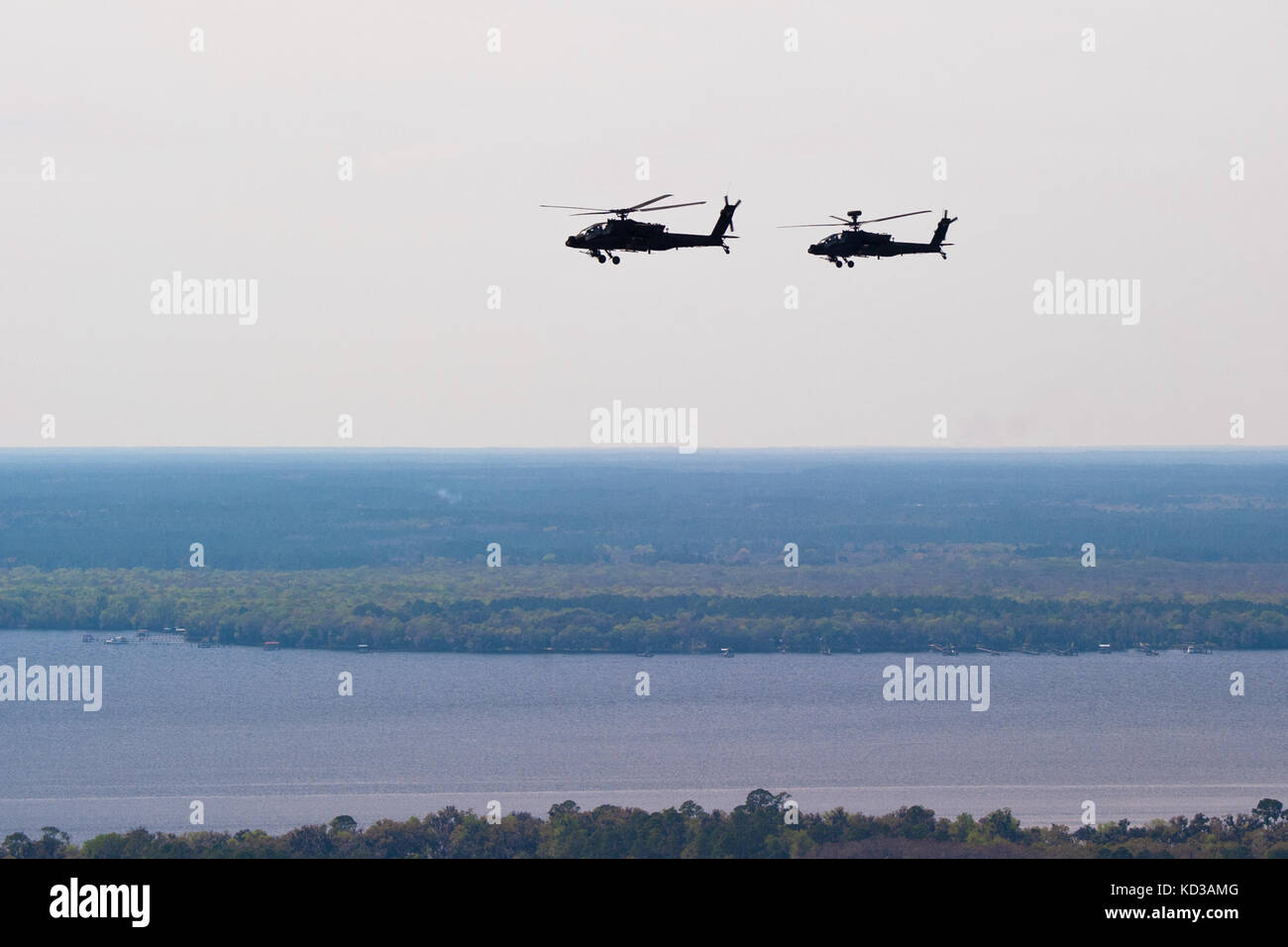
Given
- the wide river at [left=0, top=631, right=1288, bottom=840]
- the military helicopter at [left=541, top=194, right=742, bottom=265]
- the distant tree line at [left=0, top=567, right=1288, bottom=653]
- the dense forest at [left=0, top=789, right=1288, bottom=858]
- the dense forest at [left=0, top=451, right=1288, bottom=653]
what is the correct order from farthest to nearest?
the dense forest at [left=0, top=451, right=1288, bottom=653], the distant tree line at [left=0, top=567, right=1288, bottom=653], the wide river at [left=0, top=631, right=1288, bottom=840], the dense forest at [left=0, top=789, right=1288, bottom=858], the military helicopter at [left=541, top=194, right=742, bottom=265]

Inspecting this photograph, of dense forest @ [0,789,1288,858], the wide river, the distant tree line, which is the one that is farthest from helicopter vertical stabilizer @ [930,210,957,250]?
the distant tree line

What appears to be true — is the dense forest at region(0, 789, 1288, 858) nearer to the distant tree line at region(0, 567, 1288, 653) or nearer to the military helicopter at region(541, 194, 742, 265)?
the military helicopter at region(541, 194, 742, 265)

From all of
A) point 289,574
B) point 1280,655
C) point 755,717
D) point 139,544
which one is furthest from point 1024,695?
point 139,544

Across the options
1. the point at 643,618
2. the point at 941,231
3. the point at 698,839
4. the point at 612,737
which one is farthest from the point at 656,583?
the point at 941,231

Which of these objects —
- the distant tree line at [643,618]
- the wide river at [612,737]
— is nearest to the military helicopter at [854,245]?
the wide river at [612,737]

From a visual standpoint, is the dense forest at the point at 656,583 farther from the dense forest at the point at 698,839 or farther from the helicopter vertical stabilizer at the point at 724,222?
the helicopter vertical stabilizer at the point at 724,222

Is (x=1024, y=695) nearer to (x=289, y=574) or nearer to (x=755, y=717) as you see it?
(x=755, y=717)
